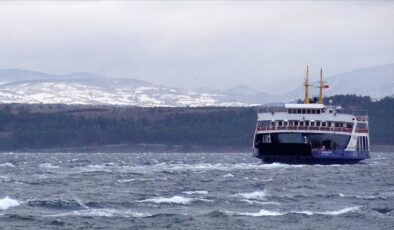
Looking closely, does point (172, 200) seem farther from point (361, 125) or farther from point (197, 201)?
point (361, 125)

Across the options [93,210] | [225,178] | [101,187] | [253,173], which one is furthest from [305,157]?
[93,210]

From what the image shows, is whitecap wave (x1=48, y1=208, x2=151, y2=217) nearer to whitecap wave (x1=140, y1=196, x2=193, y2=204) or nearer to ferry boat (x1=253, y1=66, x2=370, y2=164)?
whitecap wave (x1=140, y1=196, x2=193, y2=204)

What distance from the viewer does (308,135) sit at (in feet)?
399

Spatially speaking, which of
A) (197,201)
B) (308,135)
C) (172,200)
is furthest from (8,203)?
(308,135)

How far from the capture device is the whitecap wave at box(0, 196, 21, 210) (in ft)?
201

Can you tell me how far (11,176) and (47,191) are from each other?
75.7 feet

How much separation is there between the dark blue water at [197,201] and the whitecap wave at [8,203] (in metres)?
0.05

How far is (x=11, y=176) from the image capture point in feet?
315

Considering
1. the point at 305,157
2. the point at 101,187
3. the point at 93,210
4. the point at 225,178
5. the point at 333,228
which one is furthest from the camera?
the point at 305,157

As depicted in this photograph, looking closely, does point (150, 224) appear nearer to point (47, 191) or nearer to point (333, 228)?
point (333, 228)

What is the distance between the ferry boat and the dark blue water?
67.4ft

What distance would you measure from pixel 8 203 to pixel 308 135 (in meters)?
62.1

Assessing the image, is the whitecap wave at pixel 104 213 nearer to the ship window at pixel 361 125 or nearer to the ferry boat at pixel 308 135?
the ferry boat at pixel 308 135

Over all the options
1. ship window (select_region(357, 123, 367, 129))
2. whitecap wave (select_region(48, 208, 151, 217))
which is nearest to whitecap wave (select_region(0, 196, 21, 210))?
whitecap wave (select_region(48, 208, 151, 217))
